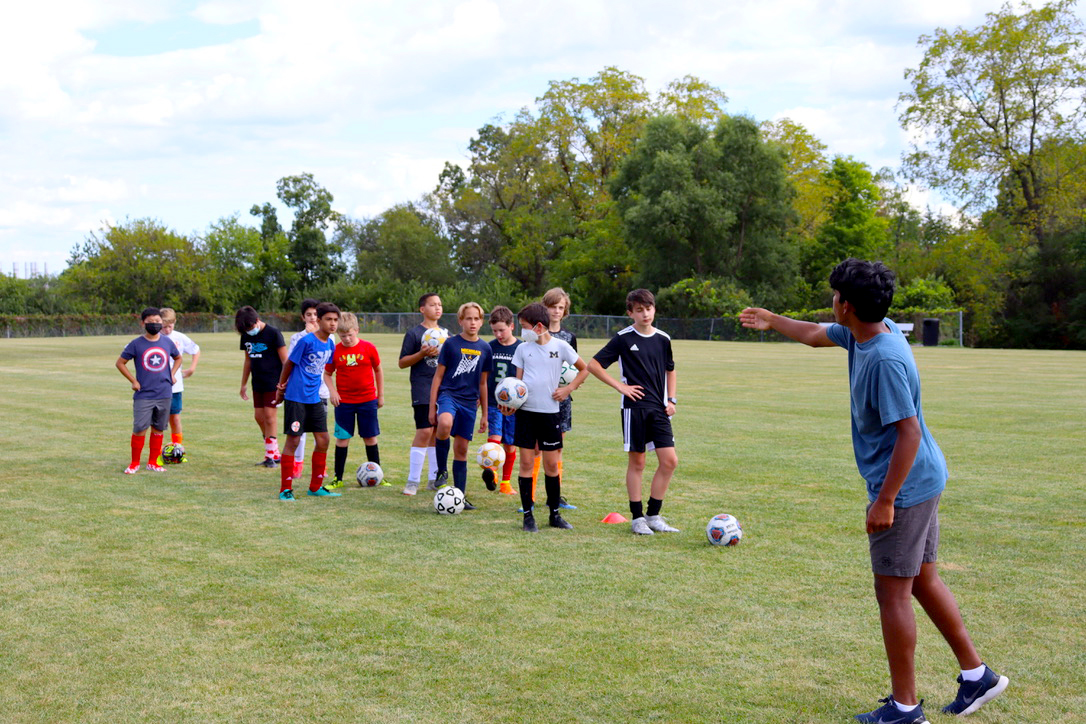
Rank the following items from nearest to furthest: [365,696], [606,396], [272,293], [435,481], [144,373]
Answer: [365,696], [435,481], [144,373], [606,396], [272,293]

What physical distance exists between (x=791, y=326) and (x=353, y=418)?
232 inches

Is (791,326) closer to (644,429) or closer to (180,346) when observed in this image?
(644,429)

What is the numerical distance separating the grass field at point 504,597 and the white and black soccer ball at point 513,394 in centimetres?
107

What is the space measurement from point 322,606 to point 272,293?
79.1 meters

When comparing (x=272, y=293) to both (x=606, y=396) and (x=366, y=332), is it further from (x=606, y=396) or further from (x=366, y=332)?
(x=606, y=396)

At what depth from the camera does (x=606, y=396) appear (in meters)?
19.9

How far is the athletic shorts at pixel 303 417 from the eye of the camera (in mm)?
9016

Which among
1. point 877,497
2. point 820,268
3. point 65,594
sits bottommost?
point 65,594

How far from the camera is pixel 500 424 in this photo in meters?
9.70

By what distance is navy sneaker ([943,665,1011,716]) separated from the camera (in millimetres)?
4137

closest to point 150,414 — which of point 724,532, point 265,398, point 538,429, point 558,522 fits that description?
point 265,398

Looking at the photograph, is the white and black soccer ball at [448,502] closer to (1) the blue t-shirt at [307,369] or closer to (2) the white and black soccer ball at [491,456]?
(2) the white and black soccer ball at [491,456]

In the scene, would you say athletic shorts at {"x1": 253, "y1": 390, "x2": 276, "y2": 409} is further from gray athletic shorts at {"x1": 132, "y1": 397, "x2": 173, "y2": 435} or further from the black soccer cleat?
the black soccer cleat

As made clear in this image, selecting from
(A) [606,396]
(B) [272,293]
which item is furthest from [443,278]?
(A) [606,396]
